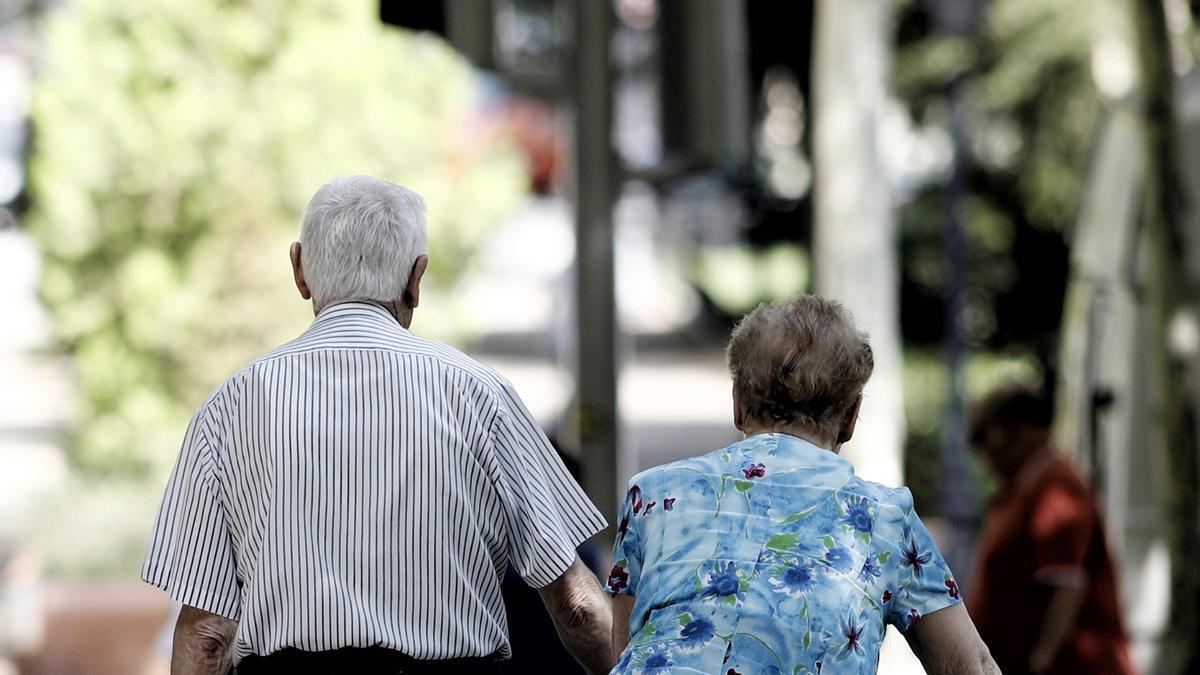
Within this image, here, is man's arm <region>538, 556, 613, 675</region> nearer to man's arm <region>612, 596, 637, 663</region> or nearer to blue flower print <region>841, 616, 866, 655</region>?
man's arm <region>612, 596, 637, 663</region>

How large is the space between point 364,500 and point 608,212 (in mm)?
4277

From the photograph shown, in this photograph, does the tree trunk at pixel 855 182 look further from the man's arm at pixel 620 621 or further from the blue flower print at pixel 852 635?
the blue flower print at pixel 852 635

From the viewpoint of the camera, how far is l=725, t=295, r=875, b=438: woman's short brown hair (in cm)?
292

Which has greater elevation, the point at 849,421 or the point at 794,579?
the point at 849,421

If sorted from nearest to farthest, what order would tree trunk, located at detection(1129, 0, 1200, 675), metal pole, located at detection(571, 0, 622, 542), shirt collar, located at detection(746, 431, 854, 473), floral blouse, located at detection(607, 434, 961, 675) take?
floral blouse, located at detection(607, 434, 961, 675) → shirt collar, located at detection(746, 431, 854, 473) → metal pole, located at detection(571, 0, 622, 542) → tree trunk, located at detection(1129, 0, 1200, 675)

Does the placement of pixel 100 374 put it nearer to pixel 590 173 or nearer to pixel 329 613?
pixel 590 173

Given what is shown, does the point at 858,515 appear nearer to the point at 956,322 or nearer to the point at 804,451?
the point at 804,451

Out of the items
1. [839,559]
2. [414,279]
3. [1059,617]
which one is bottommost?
[1059,617]

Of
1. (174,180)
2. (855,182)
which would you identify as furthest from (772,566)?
(174,180)

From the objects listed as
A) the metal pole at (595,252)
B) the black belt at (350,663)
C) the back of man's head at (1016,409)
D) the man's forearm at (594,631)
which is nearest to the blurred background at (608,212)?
the metal pole at (595,252)

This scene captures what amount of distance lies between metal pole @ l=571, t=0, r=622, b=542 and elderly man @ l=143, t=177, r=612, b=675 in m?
4.00

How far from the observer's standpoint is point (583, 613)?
126 inches

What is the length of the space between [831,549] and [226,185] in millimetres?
9623

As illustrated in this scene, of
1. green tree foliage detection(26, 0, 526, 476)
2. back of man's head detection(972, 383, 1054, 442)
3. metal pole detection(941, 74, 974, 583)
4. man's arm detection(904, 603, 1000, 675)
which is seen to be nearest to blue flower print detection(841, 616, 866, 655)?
man's arm detection(904, 603, 1000, 675)
